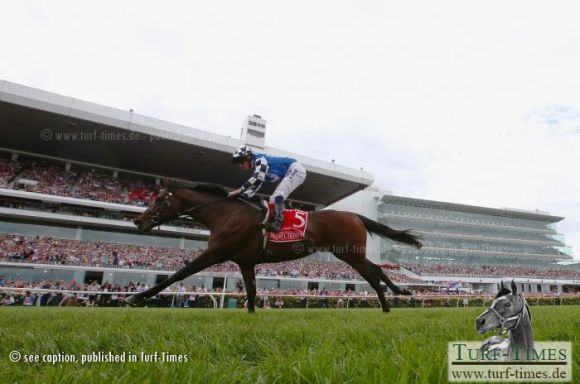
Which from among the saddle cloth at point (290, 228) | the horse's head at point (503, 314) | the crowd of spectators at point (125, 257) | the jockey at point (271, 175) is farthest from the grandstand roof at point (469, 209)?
the horse's head at point (503, 314)

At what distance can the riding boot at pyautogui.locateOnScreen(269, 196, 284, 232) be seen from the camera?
196 inches

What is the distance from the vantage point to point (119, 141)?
28328mm

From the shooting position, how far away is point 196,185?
563 centimetres

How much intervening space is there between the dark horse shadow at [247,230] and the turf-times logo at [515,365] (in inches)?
153

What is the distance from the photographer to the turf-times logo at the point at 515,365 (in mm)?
1182

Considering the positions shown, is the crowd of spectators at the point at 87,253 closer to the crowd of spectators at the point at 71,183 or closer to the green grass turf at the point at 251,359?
the crowd of spectators at the point at 71,183

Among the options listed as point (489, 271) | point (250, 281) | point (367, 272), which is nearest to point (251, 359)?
point (250, 281)

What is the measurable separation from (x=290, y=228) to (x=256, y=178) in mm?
872

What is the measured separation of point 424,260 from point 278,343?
191 feet

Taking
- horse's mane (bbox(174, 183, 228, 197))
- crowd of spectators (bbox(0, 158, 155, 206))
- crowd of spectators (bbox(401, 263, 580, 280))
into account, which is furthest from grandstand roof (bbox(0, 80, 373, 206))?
horse's mane (bbox(174, 183, 228, 197))

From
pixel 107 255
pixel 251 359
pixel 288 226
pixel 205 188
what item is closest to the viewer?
pixel 251 359

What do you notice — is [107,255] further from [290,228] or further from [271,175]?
[290,228]

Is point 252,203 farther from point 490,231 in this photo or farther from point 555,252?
point 555,252

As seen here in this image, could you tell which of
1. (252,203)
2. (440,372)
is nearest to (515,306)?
(440,372)
